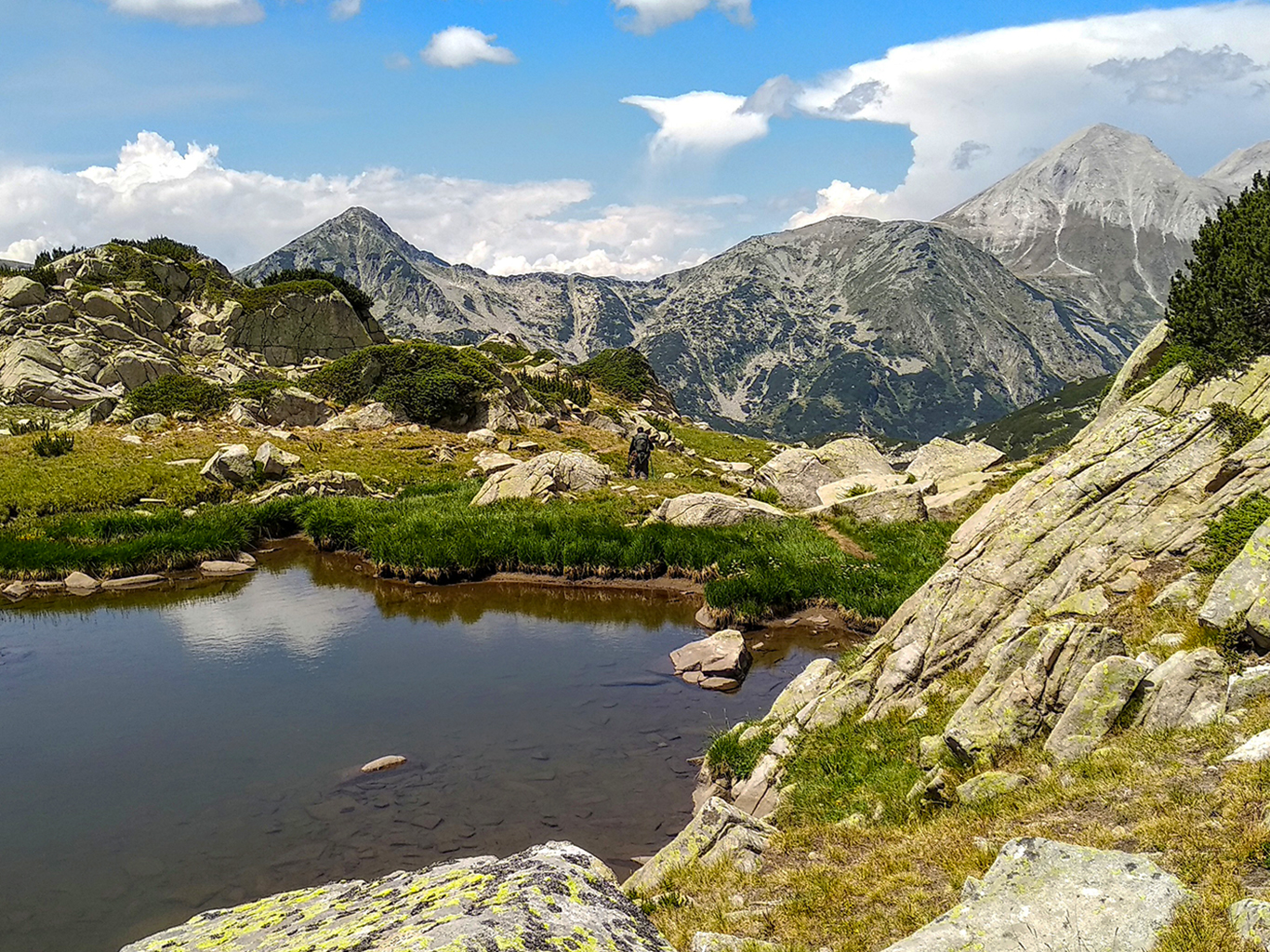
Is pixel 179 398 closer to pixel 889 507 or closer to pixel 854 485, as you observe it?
pixel 854 485

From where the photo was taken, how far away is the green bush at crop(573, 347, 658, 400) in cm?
11462

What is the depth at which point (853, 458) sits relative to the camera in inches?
2092

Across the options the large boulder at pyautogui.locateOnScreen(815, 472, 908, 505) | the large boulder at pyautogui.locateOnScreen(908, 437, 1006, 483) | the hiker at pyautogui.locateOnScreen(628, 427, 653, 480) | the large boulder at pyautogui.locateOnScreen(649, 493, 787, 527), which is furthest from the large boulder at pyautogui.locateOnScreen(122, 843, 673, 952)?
the hiker at pyautogui.locateOnScreen(628, 427, 653, 480)

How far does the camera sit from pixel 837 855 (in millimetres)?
10320

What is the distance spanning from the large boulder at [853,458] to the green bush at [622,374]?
60586 millimetres

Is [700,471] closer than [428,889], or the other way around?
[428,889]

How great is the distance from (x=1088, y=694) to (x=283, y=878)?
14.6 m

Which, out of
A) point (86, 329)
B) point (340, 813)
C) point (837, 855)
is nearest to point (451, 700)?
point (340, 813)

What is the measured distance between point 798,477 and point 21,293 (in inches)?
3388

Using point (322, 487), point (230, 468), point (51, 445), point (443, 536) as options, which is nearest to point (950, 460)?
point (443, 536)

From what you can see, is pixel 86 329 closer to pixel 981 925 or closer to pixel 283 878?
pixel 283 878

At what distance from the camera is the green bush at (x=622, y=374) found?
114625 millimetres

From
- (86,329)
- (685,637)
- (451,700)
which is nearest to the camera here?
(451,700)

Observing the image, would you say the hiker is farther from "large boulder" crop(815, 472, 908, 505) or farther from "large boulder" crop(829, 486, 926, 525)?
"large boulder" crop(829, 486, 926, 525)
